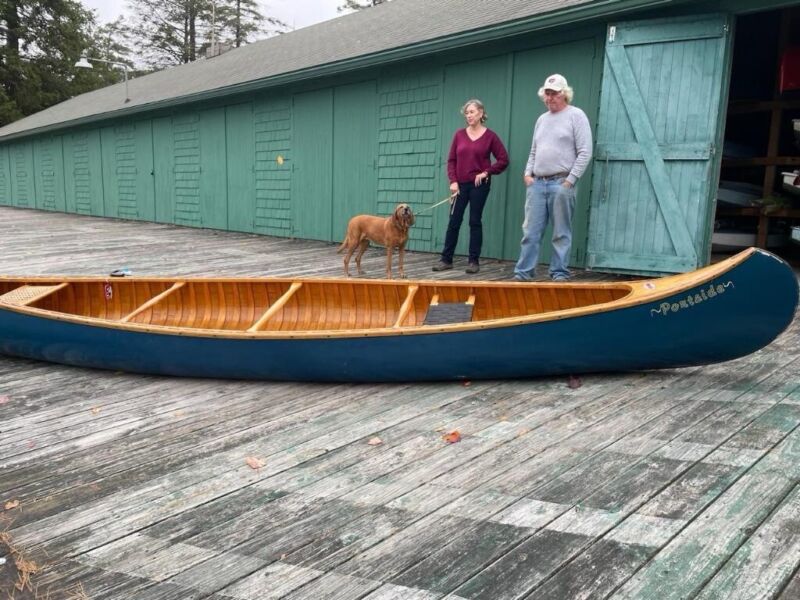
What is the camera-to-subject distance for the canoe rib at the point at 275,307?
3.38m

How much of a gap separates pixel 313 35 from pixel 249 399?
12.6 meters

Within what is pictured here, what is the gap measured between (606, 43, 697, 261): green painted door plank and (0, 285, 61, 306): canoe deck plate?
17.1ft

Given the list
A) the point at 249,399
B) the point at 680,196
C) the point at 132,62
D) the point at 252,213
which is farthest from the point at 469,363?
the point at 132,62

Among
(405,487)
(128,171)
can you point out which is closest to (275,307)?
(405,487)

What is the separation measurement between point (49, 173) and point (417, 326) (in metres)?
21.2

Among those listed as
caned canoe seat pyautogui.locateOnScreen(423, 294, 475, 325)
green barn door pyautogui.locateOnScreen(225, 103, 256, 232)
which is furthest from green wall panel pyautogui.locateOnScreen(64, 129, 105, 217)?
caned canoe seat pyautogui.locateOnScreen(423, 294, 475, 325)

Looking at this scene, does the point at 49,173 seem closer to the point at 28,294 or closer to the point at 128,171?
the point at 128,171

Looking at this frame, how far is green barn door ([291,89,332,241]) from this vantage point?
1033cm

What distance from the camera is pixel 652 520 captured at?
186cm

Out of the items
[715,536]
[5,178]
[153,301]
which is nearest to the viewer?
[715,536]

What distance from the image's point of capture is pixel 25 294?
391 centimetres

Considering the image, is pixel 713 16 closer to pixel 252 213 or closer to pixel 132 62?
pixel 252 213

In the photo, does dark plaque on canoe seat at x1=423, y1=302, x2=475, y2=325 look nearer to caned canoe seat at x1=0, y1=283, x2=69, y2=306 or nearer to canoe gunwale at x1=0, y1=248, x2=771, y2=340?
canoe gunwale at x1=0, y1=248, x2=771, y2=340

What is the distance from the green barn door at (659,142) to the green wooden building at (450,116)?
1 centimetres
